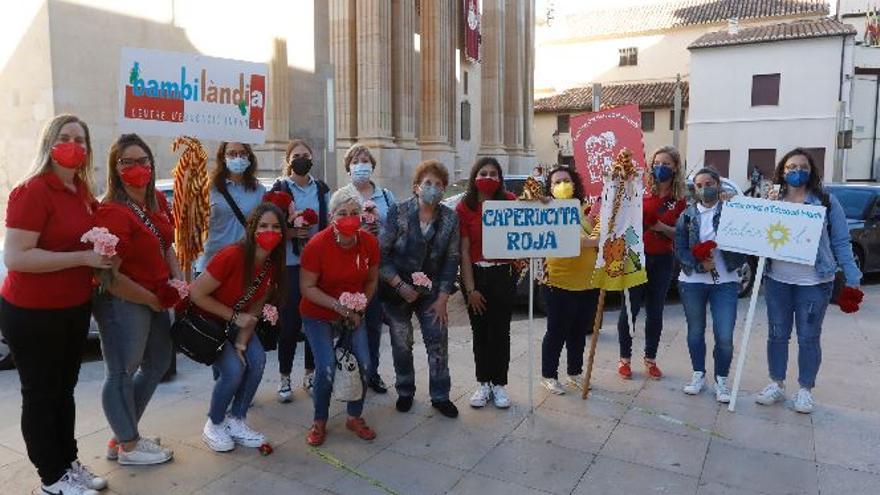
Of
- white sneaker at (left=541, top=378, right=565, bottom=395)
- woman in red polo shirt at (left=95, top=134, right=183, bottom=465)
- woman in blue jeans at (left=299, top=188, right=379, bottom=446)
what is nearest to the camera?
woman in red polo shirt at (left=95, top=134, right=183, bottom=465)

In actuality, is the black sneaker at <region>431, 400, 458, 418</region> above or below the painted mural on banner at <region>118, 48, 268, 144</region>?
below

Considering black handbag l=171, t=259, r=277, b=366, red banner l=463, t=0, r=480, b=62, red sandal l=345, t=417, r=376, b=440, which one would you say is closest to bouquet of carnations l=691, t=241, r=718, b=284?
red sandal l=345, t=417, r=376, b=440

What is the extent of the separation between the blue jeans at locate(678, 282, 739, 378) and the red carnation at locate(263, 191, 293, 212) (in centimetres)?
314

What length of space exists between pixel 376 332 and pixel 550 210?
66.5 inches

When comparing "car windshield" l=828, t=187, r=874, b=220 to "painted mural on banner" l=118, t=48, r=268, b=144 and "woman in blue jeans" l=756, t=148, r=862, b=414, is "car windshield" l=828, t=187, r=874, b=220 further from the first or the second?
"painted mural on banner" l=118, t=48, r=268, b=144

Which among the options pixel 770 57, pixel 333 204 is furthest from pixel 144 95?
pixel 770 57

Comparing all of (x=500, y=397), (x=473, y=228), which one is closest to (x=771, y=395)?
(x=500, y=397)

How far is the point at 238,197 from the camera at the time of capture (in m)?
A: 4.66

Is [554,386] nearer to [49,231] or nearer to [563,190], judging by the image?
[563,190]

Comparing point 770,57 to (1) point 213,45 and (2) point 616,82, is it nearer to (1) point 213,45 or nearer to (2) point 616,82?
(2) point 616,82

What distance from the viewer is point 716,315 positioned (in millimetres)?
5113

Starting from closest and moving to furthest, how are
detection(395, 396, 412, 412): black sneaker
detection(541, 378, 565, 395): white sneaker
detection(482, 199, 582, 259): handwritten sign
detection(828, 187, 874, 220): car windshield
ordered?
detection(482, 199, 582, 259): handwritten sign, detection(395, 396, 412, 412): black sneaker, detection(541, 378, 565, 395): white sneaker, detection(828, 187, 874, 220): car windshield

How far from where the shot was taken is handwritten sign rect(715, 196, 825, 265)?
4602mm

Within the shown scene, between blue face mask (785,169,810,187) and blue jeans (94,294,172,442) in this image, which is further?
blue face mask (785,169,810,187)
